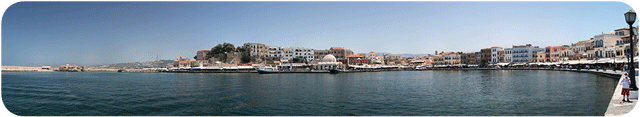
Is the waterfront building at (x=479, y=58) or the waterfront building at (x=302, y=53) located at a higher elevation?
the waterfront building at (x=302, y=53)

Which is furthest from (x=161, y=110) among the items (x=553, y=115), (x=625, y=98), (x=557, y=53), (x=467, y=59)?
(x=467, y=59)

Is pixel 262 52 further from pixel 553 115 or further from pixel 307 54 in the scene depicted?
pixel 553 115

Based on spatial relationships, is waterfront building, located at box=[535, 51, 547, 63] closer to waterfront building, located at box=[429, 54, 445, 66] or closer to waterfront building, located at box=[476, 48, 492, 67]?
waterfront building, located at box=[476, 48, 492, 67]

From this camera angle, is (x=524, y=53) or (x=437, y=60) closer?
(x=524, y=53)

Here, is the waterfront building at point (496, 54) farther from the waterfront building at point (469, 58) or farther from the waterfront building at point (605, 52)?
the waterfront building at point (605, 52)

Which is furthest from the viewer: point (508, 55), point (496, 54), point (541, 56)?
point (496, 54)

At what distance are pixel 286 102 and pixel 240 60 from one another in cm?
5931

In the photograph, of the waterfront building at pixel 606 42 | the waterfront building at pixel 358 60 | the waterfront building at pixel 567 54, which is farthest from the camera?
the waterfront building at pixel 358 60

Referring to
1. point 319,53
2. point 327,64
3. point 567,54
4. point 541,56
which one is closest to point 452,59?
point 541,56

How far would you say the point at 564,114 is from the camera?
1112cm

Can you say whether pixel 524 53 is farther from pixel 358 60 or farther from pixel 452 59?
pixel 358 60

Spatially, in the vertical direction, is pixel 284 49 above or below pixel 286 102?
above

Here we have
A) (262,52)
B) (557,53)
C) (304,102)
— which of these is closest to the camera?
(304,102)

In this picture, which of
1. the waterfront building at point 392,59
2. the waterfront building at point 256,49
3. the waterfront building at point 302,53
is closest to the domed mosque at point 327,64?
the waterfront building at point 302,53
